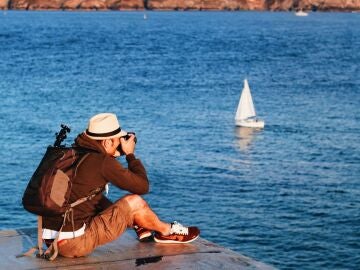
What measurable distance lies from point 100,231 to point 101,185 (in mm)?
517

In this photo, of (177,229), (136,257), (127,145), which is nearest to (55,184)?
(127,145)

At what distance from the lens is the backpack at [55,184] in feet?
29.1

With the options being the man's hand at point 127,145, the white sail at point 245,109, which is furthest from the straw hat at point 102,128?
the white sail at point 245,109

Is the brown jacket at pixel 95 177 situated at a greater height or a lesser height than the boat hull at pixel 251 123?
greater

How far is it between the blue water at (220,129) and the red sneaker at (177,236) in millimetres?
20504

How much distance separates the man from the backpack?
87 mm

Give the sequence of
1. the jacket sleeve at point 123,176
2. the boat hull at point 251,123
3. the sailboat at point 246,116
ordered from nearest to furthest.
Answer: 1. the jacket sleeve at point 123,176
2. the boat hull at point 251,123
3. the sailboat at point 246,116

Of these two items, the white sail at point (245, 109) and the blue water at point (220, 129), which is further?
the white sail at point (245, 109)

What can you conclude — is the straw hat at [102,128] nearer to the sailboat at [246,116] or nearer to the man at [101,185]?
the man at [101,185]

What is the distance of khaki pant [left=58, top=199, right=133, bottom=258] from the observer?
30.4 feet

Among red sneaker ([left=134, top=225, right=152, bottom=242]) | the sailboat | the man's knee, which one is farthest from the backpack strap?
the sailboat

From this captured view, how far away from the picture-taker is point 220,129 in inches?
2325

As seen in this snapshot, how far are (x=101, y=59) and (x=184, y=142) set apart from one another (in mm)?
64868

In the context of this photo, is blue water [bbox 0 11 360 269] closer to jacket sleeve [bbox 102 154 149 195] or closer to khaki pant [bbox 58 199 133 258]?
khaki pant [bbox 58 199 133 258]
